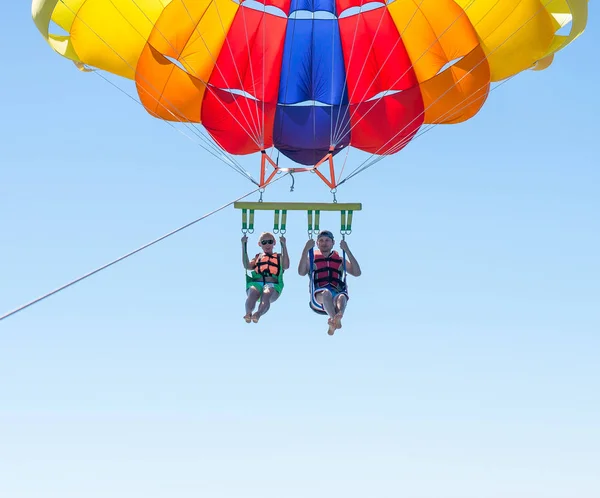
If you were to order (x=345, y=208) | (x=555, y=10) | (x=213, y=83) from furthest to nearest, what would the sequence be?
(x=213, y=83) → (x=555, y=10) → (x=345, y=208)

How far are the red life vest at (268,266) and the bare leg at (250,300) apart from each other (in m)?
0.22

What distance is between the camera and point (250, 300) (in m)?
11.9

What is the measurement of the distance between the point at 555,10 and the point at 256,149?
12.9ft

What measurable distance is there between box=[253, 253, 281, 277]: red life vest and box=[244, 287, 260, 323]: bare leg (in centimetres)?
22

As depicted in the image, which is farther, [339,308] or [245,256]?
[245,256]

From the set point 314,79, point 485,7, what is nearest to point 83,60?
point 314,79

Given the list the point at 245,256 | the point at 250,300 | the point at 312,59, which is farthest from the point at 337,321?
the point at 312,59

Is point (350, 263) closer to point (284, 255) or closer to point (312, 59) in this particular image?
point (284, 255)

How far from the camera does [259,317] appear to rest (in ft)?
39.0

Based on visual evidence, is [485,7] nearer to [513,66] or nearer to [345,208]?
[513,66]

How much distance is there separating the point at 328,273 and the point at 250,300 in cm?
87

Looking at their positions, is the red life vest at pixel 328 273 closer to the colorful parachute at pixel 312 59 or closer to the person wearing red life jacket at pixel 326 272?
the person wearing red life jacket at pixel 326 272

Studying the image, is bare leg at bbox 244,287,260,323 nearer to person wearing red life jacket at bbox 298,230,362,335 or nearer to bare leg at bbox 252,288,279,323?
bare leg at bbox 252,288,279,323

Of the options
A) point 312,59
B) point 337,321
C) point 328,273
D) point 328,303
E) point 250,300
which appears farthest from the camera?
point 312,59
